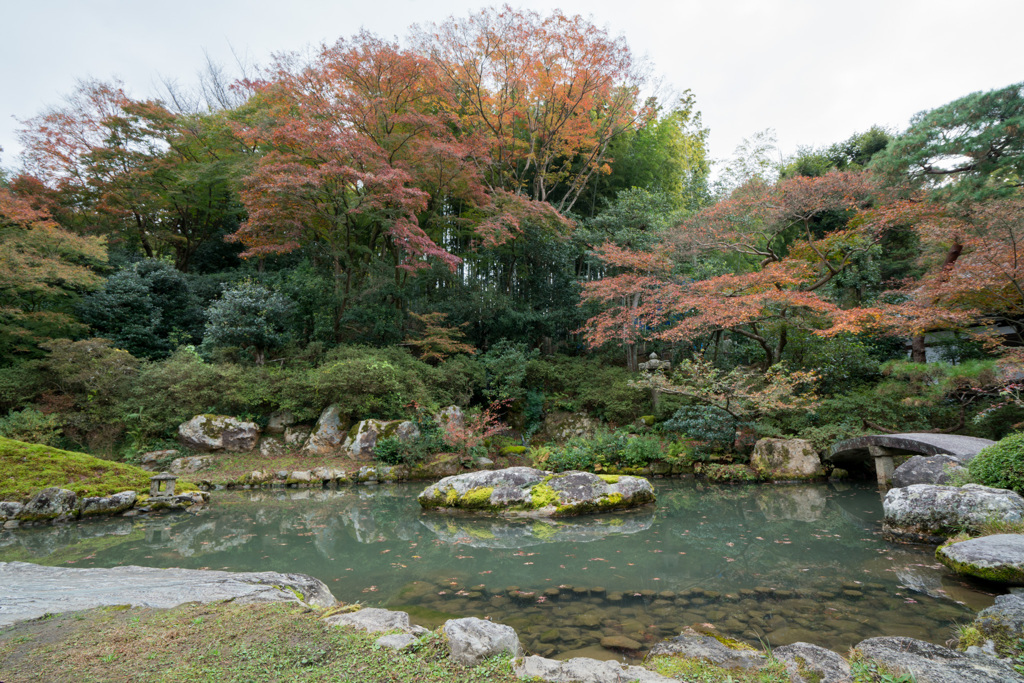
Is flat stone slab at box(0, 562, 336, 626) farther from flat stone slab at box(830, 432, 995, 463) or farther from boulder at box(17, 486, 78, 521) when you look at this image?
flat stone slab at box(830, 432, 995, 463)

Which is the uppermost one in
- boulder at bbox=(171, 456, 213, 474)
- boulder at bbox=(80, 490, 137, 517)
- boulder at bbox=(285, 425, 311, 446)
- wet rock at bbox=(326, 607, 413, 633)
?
boulder at bbox=(285, 425, 311, 446)

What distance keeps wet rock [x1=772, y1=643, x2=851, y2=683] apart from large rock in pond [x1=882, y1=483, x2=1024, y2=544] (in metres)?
3.43

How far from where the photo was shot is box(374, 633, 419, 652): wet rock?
7.72ft

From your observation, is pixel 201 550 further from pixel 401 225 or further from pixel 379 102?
pixel 379 102

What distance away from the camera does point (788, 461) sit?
326 inches

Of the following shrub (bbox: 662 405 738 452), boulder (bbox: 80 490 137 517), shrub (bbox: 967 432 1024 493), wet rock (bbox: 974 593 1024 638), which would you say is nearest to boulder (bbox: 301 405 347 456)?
boulder (bbox: 80 490 137 517)

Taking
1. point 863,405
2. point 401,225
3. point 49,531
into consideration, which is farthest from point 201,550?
point 863,405

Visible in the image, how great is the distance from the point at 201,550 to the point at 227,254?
13080mm

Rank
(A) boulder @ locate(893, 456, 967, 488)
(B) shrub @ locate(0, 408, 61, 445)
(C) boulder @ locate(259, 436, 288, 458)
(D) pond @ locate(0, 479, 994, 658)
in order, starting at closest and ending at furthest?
(D) pond @ locate(0, 479, 994, 658) < (A) boulder @ locate(893, 456, 967, 488) < (B) shrub @ locate(0, 408, 61, 445) < (C) boulder @ locate(259, 436, 288, 458)

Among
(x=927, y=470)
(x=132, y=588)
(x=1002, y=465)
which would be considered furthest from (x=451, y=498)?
(x=1002, y=465)

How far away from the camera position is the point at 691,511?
6484 millimetres

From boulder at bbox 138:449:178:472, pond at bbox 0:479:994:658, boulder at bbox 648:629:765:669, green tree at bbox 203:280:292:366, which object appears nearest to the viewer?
boulder at bbox 648:629:765:669

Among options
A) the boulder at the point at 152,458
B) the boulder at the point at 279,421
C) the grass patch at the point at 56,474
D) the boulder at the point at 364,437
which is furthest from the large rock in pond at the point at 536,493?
the boulder at the point at 152,458

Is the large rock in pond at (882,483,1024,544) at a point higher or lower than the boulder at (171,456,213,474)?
higher
